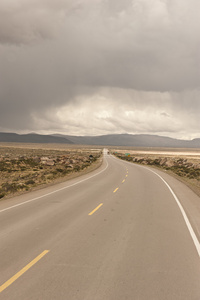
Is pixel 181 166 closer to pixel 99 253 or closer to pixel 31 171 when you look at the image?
pixel 31 171

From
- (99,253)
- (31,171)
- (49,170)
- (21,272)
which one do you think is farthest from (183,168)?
(21,272)

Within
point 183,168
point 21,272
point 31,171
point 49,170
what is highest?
point 21,272

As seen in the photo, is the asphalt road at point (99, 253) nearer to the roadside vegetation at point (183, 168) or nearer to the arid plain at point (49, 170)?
the arid plain at point (49, 170)

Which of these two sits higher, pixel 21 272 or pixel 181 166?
pixel 21 272

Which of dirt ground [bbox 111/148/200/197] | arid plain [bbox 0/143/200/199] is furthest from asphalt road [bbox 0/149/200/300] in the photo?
dirt ground [bbox 111/148/200/197]

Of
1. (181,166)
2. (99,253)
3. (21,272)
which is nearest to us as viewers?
(21,272)

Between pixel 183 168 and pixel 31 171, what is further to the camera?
pixel 183 168

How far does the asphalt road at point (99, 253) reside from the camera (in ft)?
14.7

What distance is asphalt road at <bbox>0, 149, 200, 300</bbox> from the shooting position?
4.47 metres

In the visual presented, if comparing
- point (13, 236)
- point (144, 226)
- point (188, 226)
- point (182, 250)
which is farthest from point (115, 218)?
point (13, 236)

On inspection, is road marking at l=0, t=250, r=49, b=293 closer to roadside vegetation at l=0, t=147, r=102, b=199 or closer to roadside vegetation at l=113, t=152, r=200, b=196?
roadside vegetation at l=0, t=147, r=102, b=199

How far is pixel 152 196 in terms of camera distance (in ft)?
46.9

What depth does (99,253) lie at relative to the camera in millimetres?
6086

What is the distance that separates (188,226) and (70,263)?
521 cm
